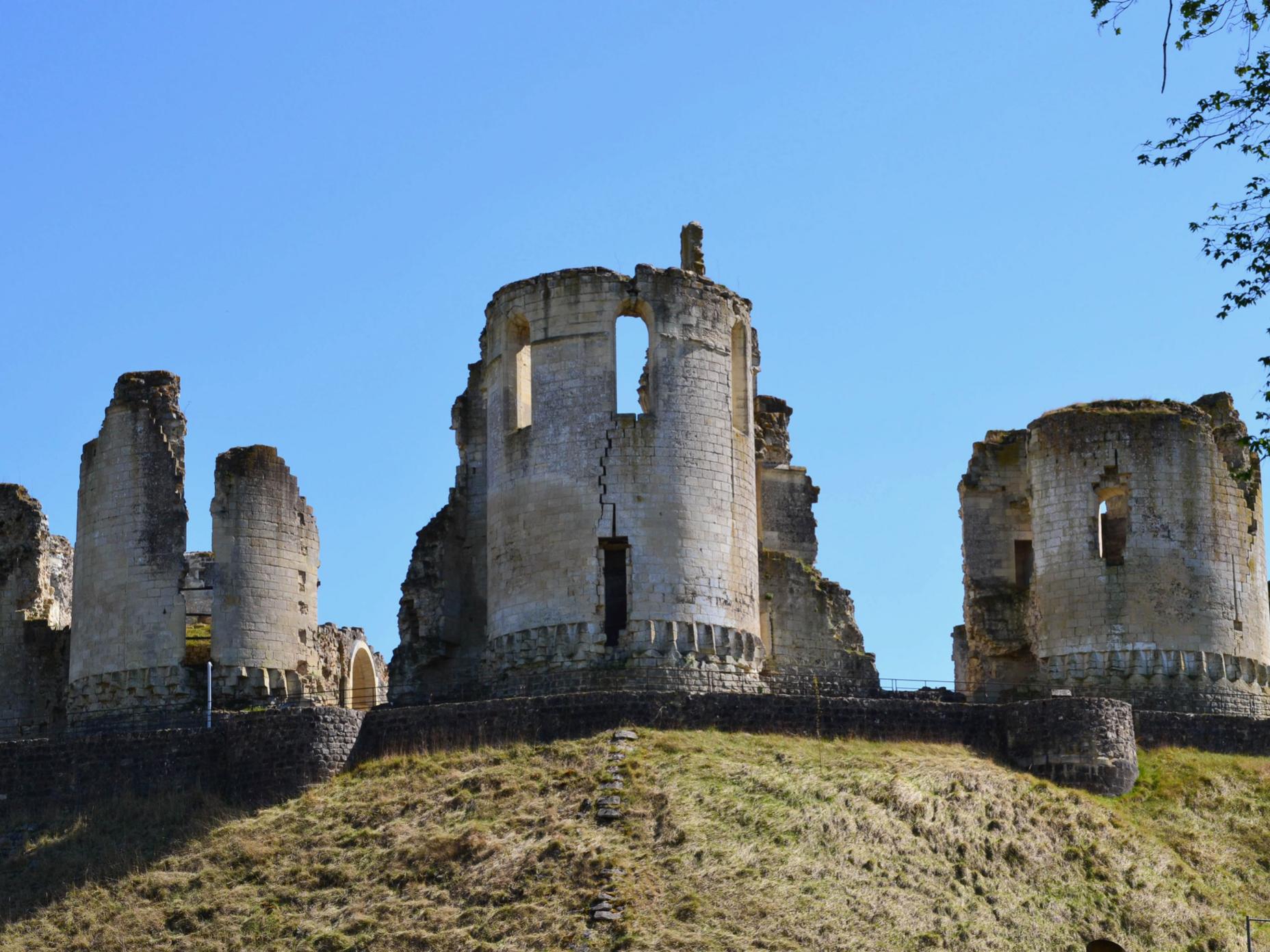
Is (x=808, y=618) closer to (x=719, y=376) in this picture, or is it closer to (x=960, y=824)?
(x=719, y=376)

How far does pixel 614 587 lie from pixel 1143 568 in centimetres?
1001

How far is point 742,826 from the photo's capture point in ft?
126

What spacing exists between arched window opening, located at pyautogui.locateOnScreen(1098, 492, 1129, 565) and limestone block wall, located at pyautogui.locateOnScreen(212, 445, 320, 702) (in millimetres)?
14829

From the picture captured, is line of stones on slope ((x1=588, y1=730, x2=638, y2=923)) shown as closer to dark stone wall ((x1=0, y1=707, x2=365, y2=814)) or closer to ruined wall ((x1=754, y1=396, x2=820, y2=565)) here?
dark stone wall ((x1=0, y1=707, x2=365, y2=814))

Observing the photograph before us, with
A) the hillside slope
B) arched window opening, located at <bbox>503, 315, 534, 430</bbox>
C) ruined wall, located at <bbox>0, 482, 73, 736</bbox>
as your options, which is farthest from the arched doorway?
the hillside slope

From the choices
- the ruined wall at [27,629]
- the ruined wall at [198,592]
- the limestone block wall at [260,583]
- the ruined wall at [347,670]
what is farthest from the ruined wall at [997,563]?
the ruined wall at [27,629]

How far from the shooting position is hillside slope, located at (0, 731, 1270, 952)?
3628cm

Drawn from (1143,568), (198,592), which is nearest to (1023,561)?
(1143,568)

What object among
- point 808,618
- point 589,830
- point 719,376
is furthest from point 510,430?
point 589,830

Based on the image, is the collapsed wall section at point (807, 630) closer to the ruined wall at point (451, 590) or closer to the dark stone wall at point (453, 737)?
the dark stone wall at point (453, 737)

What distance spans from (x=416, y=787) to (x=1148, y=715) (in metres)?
13.0

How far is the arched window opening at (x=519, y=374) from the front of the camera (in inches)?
1822

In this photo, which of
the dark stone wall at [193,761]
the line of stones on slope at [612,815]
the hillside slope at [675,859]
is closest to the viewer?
the line of stones on slope at [612,815]

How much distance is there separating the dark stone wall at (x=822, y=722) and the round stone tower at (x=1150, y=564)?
3.79 m
